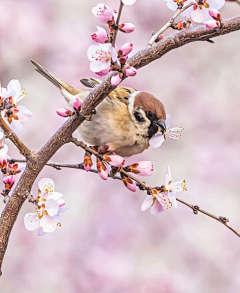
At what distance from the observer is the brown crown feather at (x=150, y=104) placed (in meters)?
1.25

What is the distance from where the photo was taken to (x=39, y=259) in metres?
2.18

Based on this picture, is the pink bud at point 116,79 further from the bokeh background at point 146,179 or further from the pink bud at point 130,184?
the bokeh background at point 146,179

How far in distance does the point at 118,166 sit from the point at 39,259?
4.76 feet

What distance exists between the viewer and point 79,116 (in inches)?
31.5

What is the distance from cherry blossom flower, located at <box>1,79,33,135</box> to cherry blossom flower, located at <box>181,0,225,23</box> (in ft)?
1.36

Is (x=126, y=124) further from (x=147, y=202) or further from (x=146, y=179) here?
(x=146, y=179)

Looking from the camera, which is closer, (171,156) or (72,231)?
(72,231)

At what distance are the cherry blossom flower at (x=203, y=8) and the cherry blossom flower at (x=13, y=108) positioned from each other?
413 millimetres

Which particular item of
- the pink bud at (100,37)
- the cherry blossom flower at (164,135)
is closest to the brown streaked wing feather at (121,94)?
the cherry blossom flower at (164,135)

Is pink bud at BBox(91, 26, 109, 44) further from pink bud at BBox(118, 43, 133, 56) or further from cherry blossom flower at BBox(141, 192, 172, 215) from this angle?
cherry blossom flower at BBox(141, 192, 172, 215)

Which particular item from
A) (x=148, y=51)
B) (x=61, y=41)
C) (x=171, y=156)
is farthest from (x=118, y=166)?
(x=61, y=41)

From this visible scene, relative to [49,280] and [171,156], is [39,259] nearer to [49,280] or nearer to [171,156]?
[49,280]

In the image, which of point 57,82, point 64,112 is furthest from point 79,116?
point 57,82

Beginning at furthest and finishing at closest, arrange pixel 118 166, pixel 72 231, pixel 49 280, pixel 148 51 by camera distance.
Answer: pixel 72 231 → pixel 49 280 → pixel 118 166 → pixel 148 51
